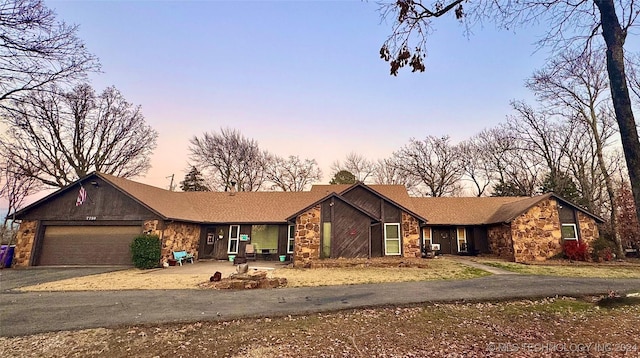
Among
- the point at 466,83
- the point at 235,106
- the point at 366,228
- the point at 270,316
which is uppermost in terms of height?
the point at 235,106

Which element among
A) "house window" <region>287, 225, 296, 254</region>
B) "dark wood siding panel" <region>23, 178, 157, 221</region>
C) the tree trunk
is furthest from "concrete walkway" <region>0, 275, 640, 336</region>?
"house window" <region>287, 225, 296, 254</region>

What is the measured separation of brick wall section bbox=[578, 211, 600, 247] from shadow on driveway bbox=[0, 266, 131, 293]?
2634 centimetres

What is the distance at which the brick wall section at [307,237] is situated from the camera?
51.2 ft

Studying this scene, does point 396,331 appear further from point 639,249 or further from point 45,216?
point 639,249

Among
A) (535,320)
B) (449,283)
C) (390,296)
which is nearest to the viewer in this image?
(535,320)

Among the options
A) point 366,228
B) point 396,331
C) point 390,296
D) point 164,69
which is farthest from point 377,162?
point 396,331

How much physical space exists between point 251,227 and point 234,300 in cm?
1177

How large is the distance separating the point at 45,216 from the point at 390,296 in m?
19.3

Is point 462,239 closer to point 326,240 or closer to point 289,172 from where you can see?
point 326,240

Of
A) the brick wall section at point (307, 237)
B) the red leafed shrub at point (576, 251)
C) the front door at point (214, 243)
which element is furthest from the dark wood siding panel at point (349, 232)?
the red leafed shrub at point (576, 251)

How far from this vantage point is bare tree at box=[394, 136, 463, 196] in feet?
113

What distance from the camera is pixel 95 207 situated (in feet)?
53.8

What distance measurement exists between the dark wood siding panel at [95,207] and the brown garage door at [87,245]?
65 cm

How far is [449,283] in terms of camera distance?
33.0ft
